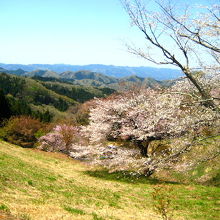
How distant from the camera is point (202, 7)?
8703 millimetres

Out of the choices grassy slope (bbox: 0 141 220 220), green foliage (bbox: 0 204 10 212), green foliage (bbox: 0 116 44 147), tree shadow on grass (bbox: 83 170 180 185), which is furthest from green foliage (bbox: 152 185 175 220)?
green foliage (bbox: 0 116 44 147)

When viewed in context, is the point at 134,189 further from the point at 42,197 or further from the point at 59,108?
the point at 59,108

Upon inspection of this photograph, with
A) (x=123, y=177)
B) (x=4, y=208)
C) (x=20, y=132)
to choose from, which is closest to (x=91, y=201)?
(x=4, y=208)

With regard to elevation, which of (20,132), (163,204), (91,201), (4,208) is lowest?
(20,132)

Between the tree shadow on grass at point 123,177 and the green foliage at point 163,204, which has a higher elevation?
the green foliage at point 163,204

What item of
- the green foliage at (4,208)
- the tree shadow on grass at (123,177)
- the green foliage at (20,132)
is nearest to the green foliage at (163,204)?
the green foliage at (4,208)

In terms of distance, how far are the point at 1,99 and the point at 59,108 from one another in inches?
4538

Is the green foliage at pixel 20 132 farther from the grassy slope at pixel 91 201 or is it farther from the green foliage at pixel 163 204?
the green foliage at pixel 163 204

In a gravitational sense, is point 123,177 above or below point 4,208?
below

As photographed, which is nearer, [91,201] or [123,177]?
[91,201]

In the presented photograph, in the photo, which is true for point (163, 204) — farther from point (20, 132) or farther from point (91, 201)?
point (20, 132)

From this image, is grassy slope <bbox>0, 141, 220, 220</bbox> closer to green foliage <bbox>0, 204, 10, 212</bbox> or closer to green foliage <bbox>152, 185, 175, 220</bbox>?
green foliage <bbox>0, 204, 10, 212</bbox>

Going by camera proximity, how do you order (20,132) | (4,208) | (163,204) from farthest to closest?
1. (20,132)
2. (4,208)
3. (163,204)

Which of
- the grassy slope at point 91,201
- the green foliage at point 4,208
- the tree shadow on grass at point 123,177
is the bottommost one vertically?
the tree shadow on grass at point 123,177
